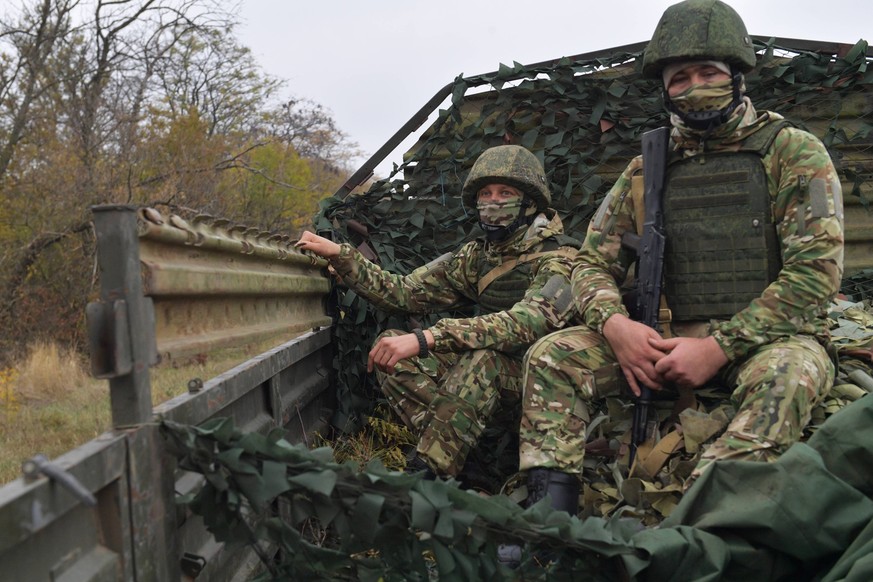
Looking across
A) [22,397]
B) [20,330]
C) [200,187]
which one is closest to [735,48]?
[22,397]

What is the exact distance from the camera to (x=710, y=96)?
2812 millimetres

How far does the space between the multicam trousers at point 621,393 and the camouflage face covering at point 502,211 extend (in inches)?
31.7

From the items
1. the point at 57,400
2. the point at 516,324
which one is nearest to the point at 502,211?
the point at 516,324

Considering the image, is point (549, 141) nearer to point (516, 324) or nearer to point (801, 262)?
point (516, 324)

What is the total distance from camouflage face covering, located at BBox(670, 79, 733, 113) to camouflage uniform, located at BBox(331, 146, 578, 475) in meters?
0.90

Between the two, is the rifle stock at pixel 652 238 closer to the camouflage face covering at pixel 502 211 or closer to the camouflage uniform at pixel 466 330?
the camouflage uniform at pixel 466 330

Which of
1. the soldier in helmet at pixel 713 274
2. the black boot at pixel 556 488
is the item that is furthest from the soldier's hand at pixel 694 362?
the black boot at pixel 556 488

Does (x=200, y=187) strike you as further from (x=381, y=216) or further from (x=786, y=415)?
(x=786, y=415)

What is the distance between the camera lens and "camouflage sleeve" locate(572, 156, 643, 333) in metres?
3.10

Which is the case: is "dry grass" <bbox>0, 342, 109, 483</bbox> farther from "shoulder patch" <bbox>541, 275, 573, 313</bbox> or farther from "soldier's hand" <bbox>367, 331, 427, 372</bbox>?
"shoulder patch" <bbox>541, 275, 573, 313</bbox>

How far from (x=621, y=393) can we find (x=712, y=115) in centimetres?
A: 96

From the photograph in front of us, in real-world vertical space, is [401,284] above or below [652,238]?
below

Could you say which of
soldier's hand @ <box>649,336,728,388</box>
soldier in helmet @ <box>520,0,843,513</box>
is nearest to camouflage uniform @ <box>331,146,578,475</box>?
soldier in helmet @ <box>520,0,843,513</box>

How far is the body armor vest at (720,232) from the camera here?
2.84 meters
